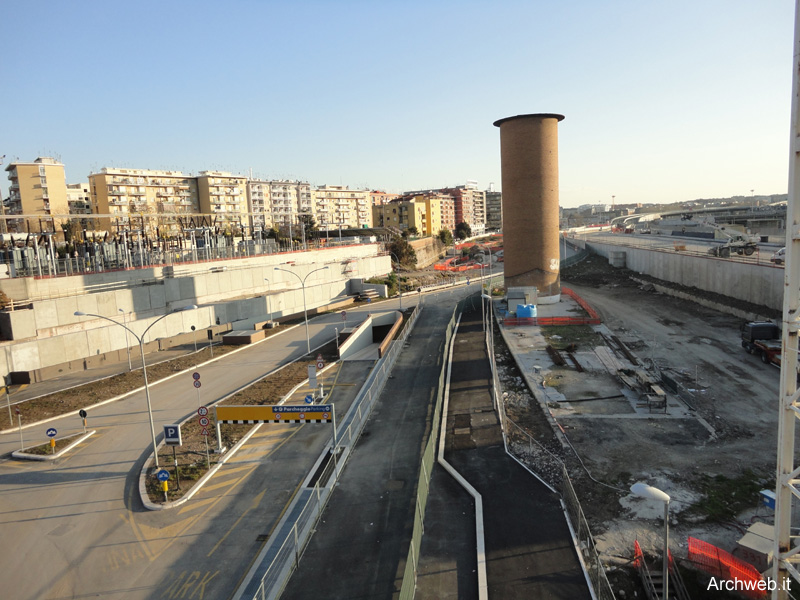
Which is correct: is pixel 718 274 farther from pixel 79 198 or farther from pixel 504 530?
pixel 79 198

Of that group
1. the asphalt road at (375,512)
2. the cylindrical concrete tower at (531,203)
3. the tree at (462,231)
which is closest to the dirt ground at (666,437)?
the asphalt road at (375,512)

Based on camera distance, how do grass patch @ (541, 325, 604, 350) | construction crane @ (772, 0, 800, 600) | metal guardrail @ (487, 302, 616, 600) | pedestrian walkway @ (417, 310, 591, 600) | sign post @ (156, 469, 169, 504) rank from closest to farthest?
construction crane @ (772, 0, 800, 600), metal guardrail @ (487, 302, 616, 600), pedestrian walkway @ (417, 310, 591, 600), sign post @ (156, 469, 169, 504), grass patch @ (541, 325, 604, 350)

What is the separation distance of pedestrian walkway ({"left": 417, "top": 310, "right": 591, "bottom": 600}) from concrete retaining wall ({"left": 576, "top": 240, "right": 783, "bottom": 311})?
96.2 ft

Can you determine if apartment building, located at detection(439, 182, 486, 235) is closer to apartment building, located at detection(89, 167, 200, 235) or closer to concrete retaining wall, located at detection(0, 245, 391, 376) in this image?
apartment building, located at detection(89, 167, 200, 235)

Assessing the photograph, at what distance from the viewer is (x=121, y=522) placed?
1570 centimetres

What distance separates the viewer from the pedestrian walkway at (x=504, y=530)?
440 inches

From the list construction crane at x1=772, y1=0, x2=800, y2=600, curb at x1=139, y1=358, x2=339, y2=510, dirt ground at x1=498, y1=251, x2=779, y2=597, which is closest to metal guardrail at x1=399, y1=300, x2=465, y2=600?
dirt ground at x1=498, y1=251, x2=779, y2=597

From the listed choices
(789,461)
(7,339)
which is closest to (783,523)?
(789,461)

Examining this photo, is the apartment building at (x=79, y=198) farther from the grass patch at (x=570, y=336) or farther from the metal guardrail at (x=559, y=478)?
the metal guardrail at (x=559, y=478)

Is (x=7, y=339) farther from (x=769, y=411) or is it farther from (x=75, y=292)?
(x=769, y=411)

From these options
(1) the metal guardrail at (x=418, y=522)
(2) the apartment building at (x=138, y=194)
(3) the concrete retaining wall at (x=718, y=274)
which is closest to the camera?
(1) the metal guardrail at (x=418, y=522)

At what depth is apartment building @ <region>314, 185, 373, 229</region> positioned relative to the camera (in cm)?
13875

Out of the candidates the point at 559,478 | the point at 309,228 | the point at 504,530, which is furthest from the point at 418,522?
the point at 309,228

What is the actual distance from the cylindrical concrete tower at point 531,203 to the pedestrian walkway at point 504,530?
25796 millimetres
